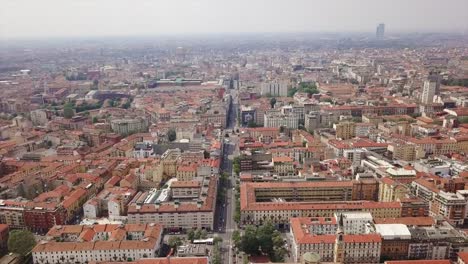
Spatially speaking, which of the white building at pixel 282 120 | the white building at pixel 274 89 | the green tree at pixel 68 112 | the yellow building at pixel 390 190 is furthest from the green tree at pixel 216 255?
the white building at pixel 274 89

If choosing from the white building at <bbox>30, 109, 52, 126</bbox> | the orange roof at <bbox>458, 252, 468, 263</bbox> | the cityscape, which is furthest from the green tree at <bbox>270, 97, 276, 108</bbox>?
the orange roof at <bbox>458, 252, 468, 263</bbox>

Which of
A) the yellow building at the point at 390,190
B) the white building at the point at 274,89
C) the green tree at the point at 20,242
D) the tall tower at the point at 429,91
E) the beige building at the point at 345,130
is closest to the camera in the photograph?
the green tree at the point at 20,242

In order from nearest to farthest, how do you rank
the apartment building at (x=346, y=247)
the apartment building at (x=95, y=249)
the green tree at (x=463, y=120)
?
the apartment building at (x=346, y=247) < the apartment building at (x=95, y=249) < the green tree at (x=463, y=120)

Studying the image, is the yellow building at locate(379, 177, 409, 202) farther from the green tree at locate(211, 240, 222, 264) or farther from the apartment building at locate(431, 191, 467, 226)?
the green tree at locate(211, 240, 222, 264)

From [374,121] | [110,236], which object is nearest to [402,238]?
[110,236]

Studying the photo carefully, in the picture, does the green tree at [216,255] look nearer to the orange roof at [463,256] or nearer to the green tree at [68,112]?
the orange roof at [463,256]

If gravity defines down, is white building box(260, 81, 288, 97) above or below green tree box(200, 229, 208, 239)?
above

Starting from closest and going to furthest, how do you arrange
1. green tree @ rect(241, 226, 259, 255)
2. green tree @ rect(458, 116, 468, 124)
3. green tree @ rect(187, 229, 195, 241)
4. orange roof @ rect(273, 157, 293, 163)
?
green tree @ rect(241, 226, 259, 255) < green tree @ rect(187, 229, 195, 241) < orange roof @ rect(273, 157, 293, 163) < green tree @ rect(458, 116, 468, 124)

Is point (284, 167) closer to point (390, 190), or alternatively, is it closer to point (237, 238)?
point (390, 190)
